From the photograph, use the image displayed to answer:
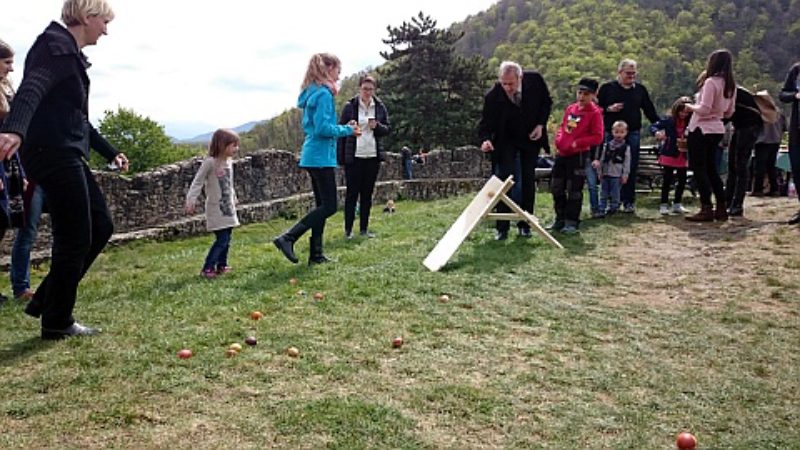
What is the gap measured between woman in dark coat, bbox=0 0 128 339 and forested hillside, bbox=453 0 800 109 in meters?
60.9

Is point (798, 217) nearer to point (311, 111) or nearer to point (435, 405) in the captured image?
point (311, 111)

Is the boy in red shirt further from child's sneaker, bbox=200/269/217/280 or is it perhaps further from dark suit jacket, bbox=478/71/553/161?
child's sneaker, bbox=200/269/217/280

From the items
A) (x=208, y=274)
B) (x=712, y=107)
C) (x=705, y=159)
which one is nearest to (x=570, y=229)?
(x=705, y=159)

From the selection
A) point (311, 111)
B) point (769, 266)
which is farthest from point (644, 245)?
point (311, 111)

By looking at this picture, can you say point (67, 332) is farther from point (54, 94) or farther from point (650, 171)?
point (650, 171)

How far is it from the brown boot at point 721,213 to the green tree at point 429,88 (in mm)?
28758

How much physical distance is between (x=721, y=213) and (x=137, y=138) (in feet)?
85.1

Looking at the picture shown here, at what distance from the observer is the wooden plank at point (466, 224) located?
6.17m

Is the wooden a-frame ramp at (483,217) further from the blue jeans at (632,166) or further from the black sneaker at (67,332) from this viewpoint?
the black sneaker at (67,332)

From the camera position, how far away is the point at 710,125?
26.3ft

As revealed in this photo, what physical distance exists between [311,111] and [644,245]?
154 inches

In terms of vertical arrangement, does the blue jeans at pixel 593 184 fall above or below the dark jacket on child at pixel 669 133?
below

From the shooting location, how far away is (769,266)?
5.97 m

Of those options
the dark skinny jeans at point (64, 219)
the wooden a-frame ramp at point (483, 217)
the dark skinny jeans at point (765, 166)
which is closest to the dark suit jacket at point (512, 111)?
the wooden a-frame ramp at point (483, 217)
